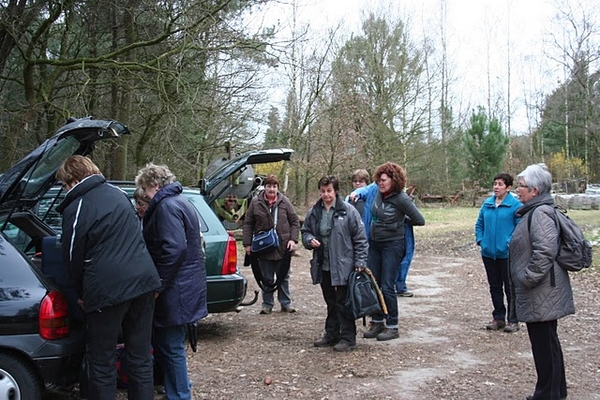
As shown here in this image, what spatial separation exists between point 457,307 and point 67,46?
10.3 m

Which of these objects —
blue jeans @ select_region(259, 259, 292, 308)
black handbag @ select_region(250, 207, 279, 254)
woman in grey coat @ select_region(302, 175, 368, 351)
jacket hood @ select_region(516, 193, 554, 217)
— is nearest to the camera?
jacket hood @ select_region(516, 193, 554, 217)

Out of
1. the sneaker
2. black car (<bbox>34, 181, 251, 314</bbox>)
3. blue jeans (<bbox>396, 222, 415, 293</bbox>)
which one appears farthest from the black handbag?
blue jeans (<bbox>396, 222, 415, 293</bbox>)

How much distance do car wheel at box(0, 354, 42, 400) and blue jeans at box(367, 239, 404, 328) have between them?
12.1 feet

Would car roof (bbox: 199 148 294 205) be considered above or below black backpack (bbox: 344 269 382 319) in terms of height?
above

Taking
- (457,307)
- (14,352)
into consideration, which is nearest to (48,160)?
(14,352)

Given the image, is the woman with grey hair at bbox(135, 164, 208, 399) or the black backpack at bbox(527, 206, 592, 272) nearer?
the woman with grey hair at bbox(135, 164, 208, 399)

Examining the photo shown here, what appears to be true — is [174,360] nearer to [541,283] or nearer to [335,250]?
[335,250]

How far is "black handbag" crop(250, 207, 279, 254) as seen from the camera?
299 inches

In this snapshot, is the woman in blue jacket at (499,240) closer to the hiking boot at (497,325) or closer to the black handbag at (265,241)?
the hiking boot at (497,325)

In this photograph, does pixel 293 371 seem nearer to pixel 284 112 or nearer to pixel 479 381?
pixel 479 381

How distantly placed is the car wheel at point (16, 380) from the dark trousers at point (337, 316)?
3.02 m

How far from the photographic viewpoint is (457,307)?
27.3 ft

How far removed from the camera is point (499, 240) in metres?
6.76

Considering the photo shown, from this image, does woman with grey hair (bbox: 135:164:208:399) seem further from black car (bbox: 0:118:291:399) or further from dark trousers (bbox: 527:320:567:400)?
dark trousers (bbox: 527:320:567:400)
